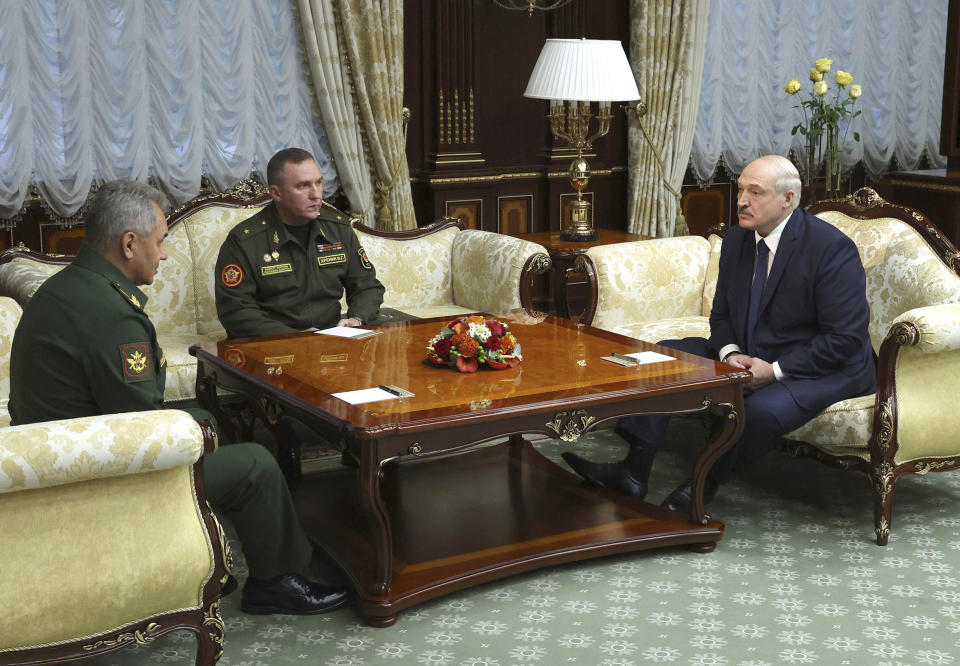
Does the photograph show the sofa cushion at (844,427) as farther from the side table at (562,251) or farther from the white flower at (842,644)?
the side table at (562,251)

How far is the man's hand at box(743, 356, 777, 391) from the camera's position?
374 cm

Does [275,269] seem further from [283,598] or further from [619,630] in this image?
[619,630]

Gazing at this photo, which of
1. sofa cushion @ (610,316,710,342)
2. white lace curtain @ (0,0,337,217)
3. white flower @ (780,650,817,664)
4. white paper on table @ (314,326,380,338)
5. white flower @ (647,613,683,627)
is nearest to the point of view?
white flower @ (780,650,817,664)

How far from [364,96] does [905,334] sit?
127 inches

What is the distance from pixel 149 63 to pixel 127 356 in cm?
316

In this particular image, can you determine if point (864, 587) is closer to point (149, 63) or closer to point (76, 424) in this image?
point (76, 424)

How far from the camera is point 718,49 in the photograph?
7.07 metres

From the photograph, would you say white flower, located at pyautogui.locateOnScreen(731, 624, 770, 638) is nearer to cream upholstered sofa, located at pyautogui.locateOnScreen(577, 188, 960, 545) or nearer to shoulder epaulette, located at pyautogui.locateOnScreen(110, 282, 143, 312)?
cream upholstered sofa, located at pyautogui.locateOnScreen(577, 188, 960, 545)

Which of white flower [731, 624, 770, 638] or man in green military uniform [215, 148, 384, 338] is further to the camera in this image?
man in green military uniform [215, 148, 384, 338]

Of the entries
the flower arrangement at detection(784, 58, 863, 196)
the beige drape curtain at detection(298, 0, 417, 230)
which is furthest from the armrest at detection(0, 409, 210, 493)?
the flower arrangement at detection(784, 58, 863, 196)

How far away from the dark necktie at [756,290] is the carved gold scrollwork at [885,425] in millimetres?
500

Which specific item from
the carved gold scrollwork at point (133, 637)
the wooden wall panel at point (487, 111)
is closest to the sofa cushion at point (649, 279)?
the wooden wall panel at point (487, 111)

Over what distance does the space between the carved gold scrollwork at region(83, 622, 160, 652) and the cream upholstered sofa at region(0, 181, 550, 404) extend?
6.09 feet

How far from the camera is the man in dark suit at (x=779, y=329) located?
12.0 feet
